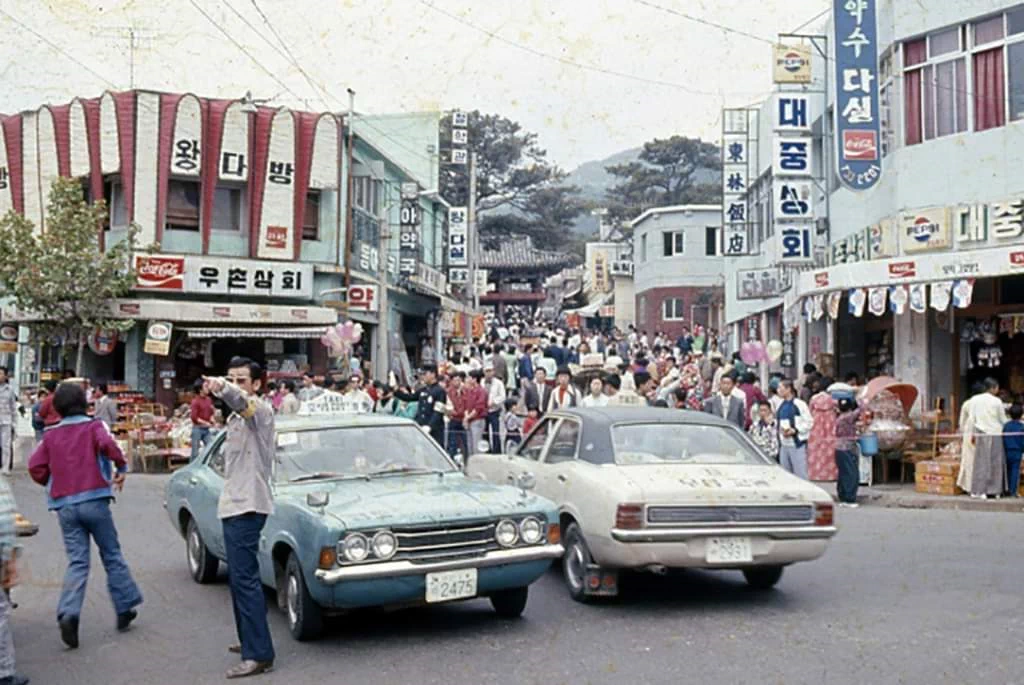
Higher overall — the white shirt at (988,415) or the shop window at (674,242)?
the shop window at (674,242)

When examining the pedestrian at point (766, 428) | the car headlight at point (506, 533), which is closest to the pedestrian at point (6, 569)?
the car headlight at point (506, 533)

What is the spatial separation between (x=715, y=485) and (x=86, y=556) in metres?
4.43

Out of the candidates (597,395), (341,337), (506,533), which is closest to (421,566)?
(506,533)

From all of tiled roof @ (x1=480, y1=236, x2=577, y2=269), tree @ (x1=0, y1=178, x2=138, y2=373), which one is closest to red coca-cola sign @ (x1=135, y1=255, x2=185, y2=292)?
tree @ (x1=0, y1=178, x2=138, y2=373)

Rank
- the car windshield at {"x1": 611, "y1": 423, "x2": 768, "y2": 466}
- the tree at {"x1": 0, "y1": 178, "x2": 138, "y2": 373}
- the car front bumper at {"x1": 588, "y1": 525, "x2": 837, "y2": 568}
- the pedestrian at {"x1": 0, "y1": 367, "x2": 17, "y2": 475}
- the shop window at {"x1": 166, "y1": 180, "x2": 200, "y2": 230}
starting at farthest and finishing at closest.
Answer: the shop window at {"x1": 166, "y1": 180, "x2": 200, "y2": 230}
the tree at {"x1": 0, "y1": 178, "x2": 138, "y2": 373}
the pedestrian at {"x1": 0, "y1": 367, "x2": 17, "y2": 475}
the car windshield at {"x1": 611, "y1": 423, "x2": 768, "y2": 466}
the car front bumper at {"x1": 588, "y1": 525, "x2": 837, "y2": 568}

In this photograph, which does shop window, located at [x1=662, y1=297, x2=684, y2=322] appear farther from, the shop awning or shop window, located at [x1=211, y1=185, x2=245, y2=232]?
shop window, located at [x1=211, y1=185, x2=245, y2=232]

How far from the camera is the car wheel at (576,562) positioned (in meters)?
→ 8.33

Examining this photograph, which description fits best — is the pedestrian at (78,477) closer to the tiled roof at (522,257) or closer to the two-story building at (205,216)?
the two-story building at (205,216)

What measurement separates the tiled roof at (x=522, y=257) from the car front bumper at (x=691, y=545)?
5680 centimetres

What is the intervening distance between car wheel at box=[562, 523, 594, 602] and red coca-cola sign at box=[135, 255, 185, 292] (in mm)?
18530

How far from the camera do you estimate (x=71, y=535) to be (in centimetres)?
752

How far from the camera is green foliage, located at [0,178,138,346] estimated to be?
22.7 meters

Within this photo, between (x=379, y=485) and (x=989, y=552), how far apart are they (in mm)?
6361

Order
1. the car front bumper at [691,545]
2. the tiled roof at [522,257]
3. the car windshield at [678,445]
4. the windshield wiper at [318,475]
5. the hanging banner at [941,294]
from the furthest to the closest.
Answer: the tiled roof at [522,257] → the hanging banner at [941,294] → the car windshield at [678,445] → the windshield wiper at [318,475] → the car front bumper at [691,545]
